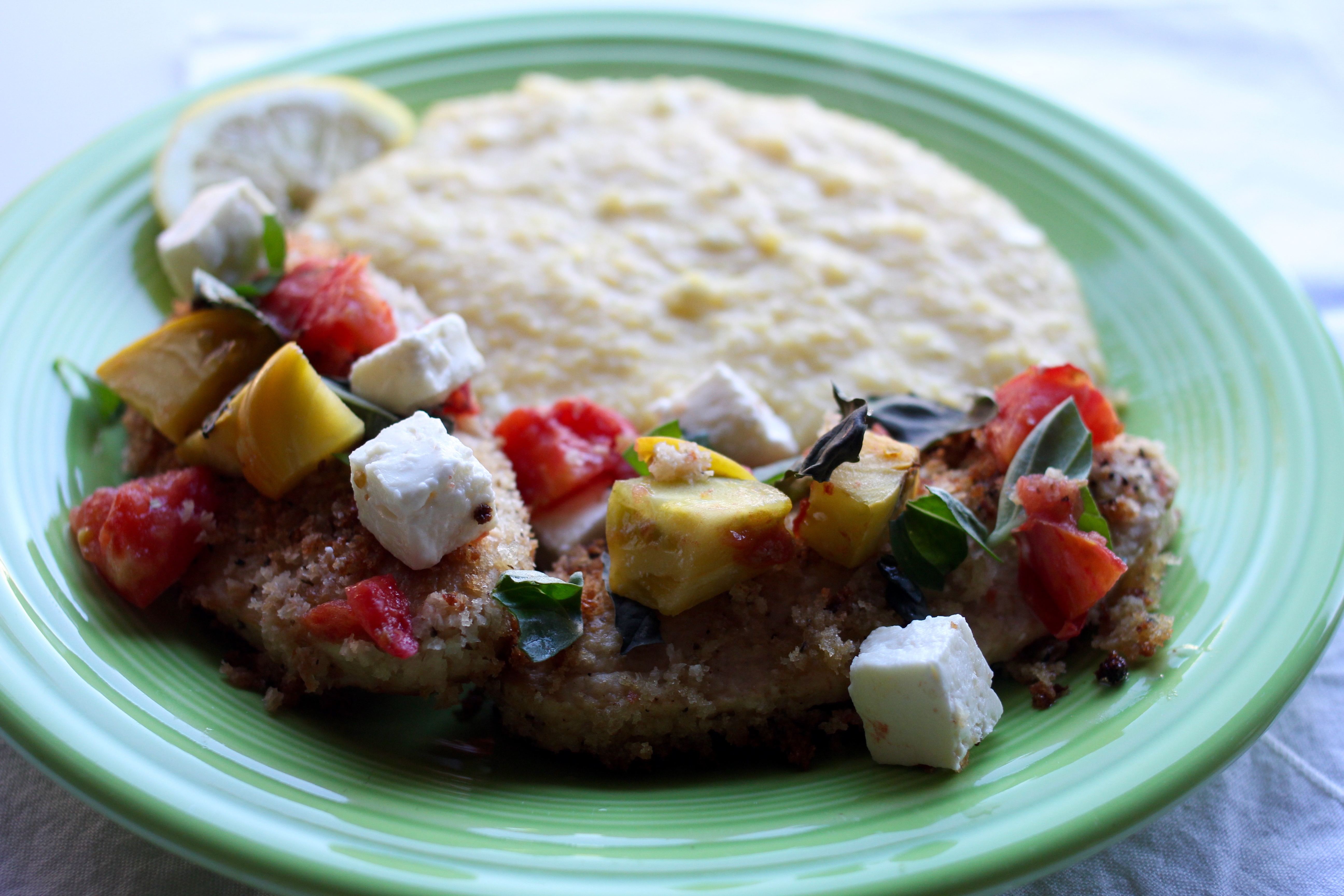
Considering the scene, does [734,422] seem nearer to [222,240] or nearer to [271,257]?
[271,257]

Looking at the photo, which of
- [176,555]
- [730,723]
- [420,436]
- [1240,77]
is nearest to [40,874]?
[176,555]

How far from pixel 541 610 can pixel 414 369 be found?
76cm

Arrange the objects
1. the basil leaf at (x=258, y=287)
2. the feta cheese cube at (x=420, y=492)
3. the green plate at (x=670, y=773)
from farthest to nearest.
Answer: the basil leaf at (x=258, y=287) → the feta cheese cube at (x=420, y=492) → the green plate at (x=670, y=773)

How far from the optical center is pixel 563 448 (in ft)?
10.2

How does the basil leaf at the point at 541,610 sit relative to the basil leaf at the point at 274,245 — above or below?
below

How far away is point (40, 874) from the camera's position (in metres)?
2.42

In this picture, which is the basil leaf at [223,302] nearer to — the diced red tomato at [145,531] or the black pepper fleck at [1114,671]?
the diced red tomato at [145,531]

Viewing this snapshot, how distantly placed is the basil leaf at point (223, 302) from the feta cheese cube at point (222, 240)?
Answer: 0.61ft

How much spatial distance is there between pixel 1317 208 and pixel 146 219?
5204mm

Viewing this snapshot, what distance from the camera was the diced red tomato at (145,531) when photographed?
8.73 ft

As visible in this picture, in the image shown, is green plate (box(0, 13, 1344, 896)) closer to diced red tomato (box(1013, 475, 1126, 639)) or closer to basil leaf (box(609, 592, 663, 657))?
diced red tomato (box(1013, 475, 1126, 639))

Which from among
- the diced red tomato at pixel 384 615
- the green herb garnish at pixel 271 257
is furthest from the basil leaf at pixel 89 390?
the diced red tomato at pixel 384 615

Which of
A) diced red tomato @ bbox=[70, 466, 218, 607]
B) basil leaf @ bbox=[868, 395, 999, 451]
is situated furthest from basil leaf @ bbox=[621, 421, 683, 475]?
diced red tomato @ bbox=[70, 466, 218, 607]

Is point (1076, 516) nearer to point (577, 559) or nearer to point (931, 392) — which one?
point (931, 392)
